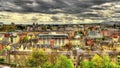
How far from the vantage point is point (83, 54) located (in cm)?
7125

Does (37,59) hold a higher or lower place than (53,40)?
higher

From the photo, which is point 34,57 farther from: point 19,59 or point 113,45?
point 113,45

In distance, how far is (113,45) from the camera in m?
94.4

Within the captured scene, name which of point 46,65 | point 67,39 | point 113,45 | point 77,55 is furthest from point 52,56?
point 67,39

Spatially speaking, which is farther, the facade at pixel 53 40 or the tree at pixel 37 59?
the facade at pixel 53 40

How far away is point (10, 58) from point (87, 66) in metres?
20.3

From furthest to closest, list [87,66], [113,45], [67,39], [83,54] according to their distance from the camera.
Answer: [67,39]
[113,45]
[83,54]
[87,66]

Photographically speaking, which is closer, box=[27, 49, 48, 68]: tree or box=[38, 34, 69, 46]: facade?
box=[27, 49, 48, 68]: tree

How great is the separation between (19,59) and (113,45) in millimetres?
31728

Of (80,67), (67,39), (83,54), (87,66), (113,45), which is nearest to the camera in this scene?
(87,66)

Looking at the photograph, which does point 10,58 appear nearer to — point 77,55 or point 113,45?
point 77,55

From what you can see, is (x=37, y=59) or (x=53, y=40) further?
(x=53, y=40)

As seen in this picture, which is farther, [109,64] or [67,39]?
[67,39]

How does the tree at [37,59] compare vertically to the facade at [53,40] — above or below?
above
